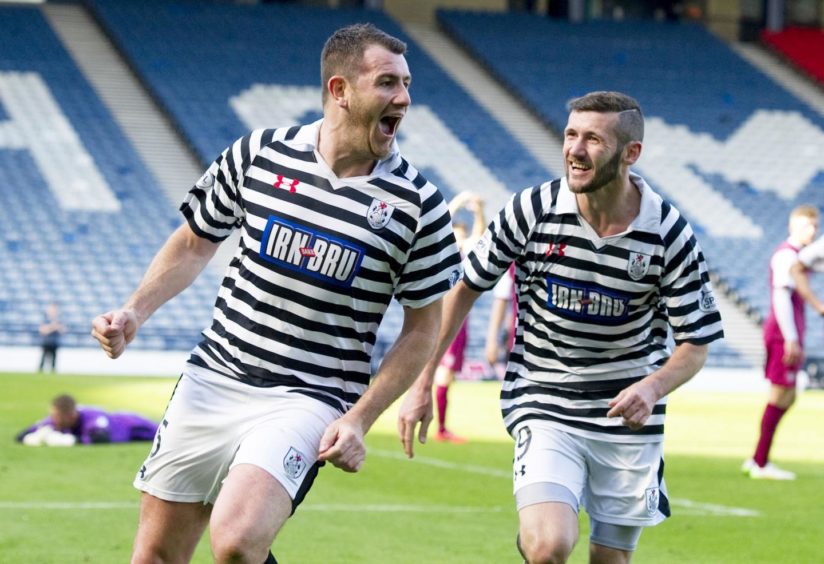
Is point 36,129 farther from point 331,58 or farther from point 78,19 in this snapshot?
point 331,58

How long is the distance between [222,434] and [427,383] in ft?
3.25

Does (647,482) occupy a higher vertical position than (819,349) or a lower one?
higher

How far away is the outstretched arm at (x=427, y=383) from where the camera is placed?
18.4 feet

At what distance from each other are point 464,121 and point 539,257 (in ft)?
95.8

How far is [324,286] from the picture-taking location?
16.4 feet

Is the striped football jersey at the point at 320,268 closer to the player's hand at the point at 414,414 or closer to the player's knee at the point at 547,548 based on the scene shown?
the player's hand at the point at 414,414

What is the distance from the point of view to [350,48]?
504 cm

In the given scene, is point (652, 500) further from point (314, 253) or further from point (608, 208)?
point (314, 253)

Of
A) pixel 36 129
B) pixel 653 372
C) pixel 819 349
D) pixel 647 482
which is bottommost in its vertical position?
pixel 819 349

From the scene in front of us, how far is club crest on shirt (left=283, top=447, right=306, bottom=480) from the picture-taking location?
15.9ft

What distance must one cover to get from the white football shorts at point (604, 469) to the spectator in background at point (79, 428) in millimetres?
8385

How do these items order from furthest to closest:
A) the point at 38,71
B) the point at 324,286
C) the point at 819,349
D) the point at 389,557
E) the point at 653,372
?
1. the point at 38,71
2. the point at 819,349
3. the point at 389,557
4. the point at 653,372
5. the point at 324,286

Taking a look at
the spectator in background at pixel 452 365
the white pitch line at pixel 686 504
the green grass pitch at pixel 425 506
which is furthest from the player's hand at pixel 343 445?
the spectator in background at pixel 452 365

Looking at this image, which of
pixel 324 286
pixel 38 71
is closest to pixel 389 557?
pixel 324 286
